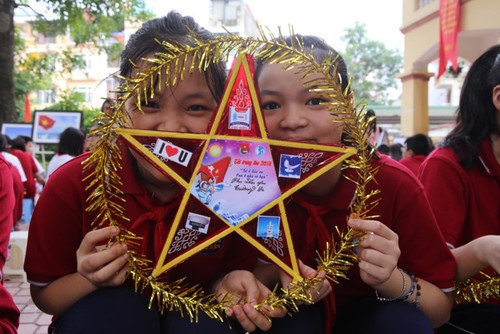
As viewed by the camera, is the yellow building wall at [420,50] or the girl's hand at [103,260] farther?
the yellow building wall at [420,50]

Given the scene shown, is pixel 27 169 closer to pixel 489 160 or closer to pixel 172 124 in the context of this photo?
pixel 172 124

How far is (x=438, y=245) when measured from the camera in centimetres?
138

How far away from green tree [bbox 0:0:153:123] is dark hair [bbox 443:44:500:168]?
6296 millimetres

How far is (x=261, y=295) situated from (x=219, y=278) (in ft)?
0.64

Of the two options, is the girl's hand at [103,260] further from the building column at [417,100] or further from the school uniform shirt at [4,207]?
the building column at [417,100]

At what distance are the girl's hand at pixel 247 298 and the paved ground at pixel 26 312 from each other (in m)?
2.48

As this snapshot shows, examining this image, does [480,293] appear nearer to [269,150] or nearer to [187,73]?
[269,150]

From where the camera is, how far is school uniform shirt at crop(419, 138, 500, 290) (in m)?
1.64

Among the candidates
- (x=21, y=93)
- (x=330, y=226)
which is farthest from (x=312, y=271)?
(x=21, y=93)

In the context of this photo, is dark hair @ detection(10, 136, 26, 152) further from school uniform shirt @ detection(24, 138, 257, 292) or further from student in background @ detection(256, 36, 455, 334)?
student in background @ detection(256, 36, 455, 334)

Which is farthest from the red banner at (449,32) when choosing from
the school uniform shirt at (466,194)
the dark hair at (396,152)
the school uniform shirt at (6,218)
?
the school uniform shirt at (6,218)

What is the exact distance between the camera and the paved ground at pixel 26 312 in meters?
3.34

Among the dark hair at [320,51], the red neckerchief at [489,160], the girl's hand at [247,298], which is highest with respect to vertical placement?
the dark hair at [320,51]

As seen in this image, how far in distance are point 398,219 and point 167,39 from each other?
819 millimetres
